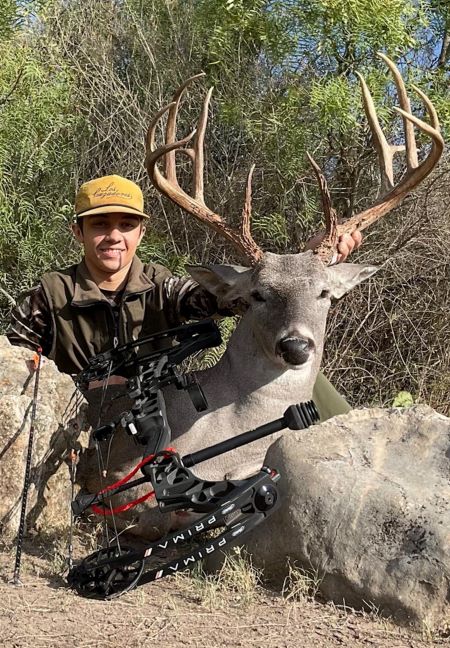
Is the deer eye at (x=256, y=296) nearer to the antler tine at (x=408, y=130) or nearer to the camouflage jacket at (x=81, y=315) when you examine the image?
the camouflage jacket at (x=81, y=315)

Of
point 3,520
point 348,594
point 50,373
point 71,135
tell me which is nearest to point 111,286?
point 50,373

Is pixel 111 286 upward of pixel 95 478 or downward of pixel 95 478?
upward

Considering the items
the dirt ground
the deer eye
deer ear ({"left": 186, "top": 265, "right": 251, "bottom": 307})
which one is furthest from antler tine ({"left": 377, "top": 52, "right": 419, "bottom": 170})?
the dirt ground

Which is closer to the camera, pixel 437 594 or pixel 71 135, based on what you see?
pixel 437 594

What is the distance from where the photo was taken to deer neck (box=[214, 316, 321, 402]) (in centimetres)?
451

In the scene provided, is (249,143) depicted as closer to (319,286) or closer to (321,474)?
(319,286)

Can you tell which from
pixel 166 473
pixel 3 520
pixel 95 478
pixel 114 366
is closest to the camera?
pixel 166 473

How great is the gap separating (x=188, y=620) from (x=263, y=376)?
1679 mm

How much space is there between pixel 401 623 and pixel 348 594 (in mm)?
235

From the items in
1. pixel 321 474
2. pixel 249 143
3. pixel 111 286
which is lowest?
pixel 321 474

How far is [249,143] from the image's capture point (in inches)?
306

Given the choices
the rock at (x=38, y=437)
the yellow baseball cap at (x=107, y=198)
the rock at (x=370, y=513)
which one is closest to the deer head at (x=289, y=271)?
the yellow baseball cap at (x=107, y=198)

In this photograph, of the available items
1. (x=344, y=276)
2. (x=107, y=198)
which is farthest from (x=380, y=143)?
(x=107, y=198)

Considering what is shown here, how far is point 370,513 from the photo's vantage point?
3.27m
